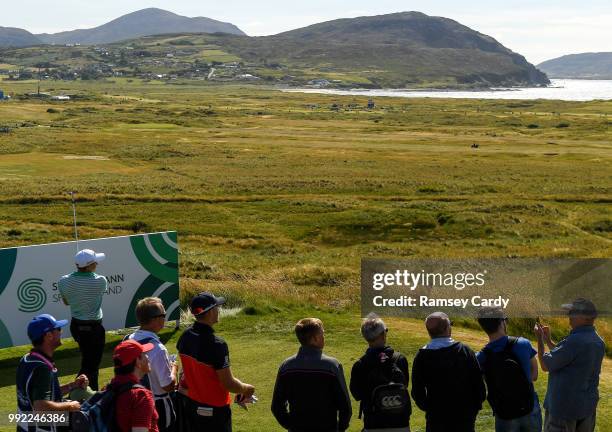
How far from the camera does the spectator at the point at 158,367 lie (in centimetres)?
706

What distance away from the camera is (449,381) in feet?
23.0

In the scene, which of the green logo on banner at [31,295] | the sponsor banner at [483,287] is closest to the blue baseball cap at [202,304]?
the green logo on banner at [31,295]

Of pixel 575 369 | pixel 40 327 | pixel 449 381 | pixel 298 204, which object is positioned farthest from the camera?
pixel 298 204

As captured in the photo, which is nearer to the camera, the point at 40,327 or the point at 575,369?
the point at 40,327

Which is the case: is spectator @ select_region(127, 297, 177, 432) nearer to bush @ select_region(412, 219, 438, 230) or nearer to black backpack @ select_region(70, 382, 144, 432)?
black backpack @ select_region(70, 382, 144, 432)

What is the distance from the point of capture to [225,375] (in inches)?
271

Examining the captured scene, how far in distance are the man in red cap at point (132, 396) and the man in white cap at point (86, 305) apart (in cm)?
346

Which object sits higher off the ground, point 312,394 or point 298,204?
point 312,394

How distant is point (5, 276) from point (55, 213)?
33197 mm

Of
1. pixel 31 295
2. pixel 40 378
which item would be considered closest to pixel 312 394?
pixel 40 378

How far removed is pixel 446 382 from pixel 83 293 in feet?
15.4

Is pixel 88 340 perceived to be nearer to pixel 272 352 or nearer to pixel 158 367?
pixel 158 367

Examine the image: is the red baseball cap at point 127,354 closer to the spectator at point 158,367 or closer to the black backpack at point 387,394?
the spectator at point 158,367

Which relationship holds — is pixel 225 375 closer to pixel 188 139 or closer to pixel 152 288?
pixel 152 288
